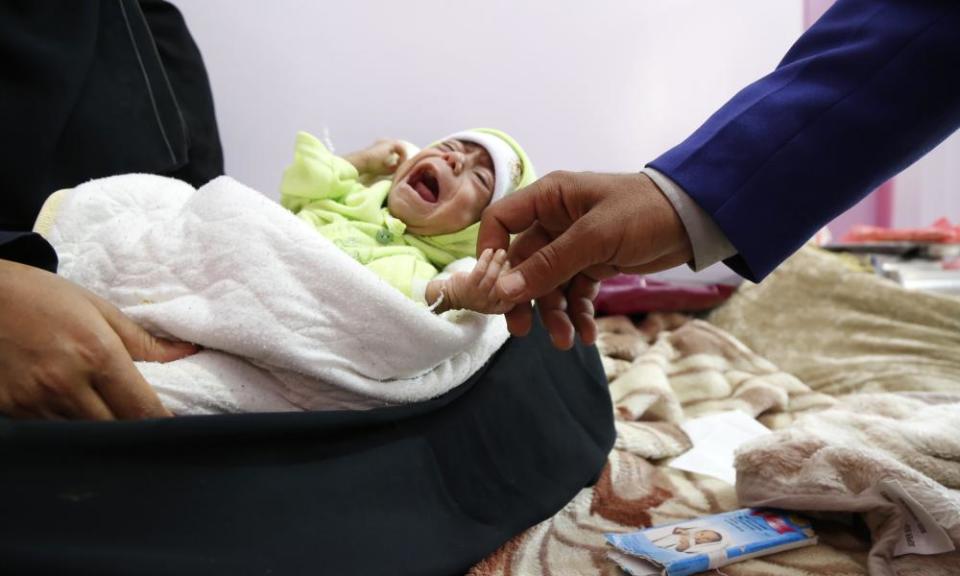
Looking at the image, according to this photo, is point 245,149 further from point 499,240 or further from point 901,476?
point 901,476

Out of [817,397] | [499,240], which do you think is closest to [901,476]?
[499,240]

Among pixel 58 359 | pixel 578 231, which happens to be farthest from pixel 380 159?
pixel 58 359

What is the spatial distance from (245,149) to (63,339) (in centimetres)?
113

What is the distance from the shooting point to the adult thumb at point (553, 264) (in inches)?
25.5

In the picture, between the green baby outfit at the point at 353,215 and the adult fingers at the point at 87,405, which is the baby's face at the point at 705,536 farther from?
the adult fingers at the point at 87,405

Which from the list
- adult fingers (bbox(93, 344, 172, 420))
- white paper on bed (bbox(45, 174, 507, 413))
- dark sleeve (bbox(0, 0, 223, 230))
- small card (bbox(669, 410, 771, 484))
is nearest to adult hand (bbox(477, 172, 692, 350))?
white paper on bed (bbox(45, 174, 507, 413))

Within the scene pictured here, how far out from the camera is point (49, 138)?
2.90 ft

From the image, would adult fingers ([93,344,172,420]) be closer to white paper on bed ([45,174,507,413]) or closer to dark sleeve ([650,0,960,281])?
white paper on bed ([45,174,507,413])

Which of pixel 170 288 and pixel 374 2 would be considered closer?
pixel 170 288

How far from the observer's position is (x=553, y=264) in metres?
0.66

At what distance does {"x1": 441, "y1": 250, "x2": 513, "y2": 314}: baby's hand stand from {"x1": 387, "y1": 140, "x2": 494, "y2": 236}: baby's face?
0.29 metres

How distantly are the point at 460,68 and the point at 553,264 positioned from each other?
1048mm

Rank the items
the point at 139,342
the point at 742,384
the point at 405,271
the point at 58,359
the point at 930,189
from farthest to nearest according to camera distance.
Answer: the point at 930,189, the point at 742,384, the point at 405,271, the point at 139,342, the point at 58,359

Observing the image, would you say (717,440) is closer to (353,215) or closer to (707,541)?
(707,541)
